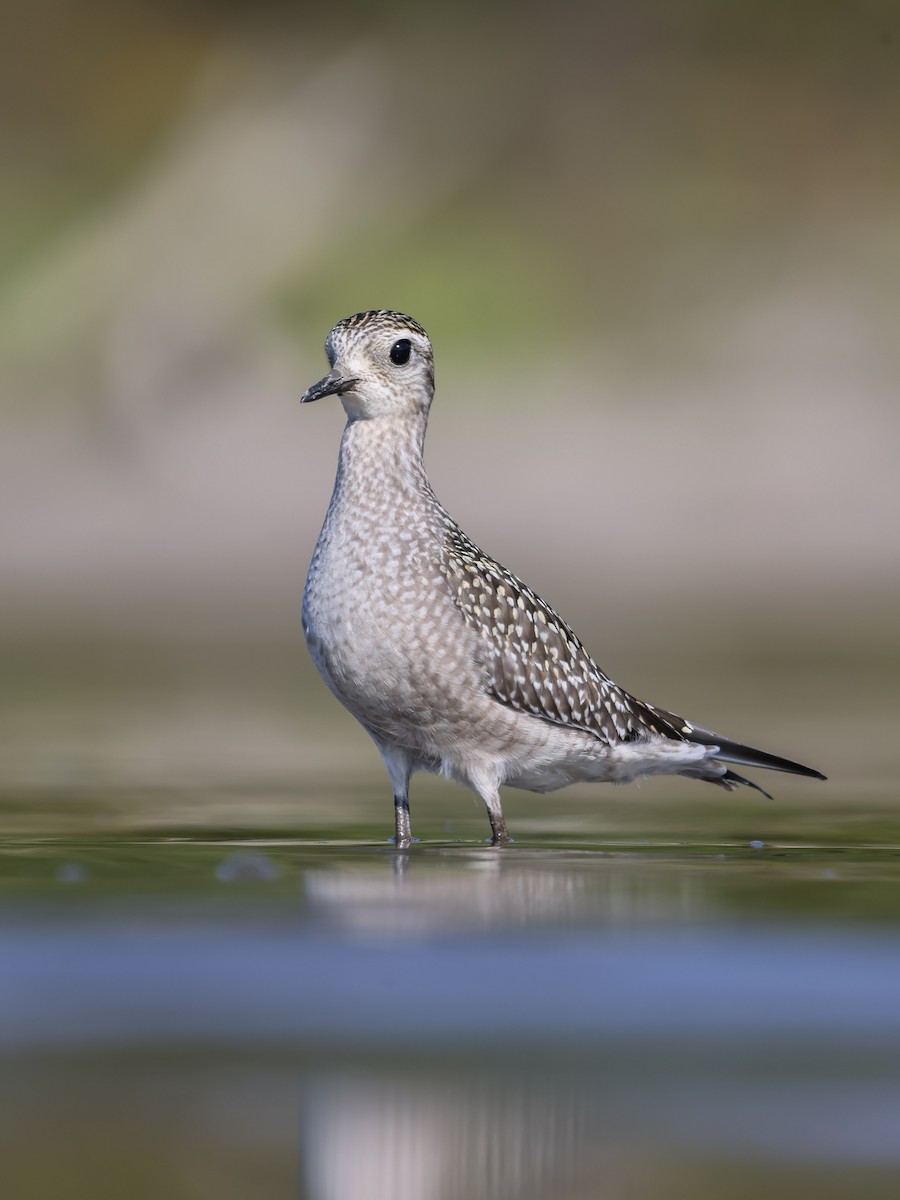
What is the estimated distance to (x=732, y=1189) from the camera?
5.73m

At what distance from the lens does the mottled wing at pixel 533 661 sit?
10.9 meters

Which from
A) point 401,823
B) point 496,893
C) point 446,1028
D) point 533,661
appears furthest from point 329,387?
point 446,1028

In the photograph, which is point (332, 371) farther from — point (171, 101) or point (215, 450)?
point (171, 101)

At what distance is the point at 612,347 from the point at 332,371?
26.3 m

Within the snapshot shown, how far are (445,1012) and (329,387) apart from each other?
13.4 feet

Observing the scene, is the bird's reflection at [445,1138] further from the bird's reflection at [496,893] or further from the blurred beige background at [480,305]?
the blurred beige background at [480,305]

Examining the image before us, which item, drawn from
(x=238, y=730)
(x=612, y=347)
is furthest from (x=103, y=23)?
(x=238, y=730)

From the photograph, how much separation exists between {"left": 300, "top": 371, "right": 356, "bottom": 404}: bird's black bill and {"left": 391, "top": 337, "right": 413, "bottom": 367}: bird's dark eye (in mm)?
250

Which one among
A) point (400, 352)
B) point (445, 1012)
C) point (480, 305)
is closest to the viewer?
point (445, 1012)

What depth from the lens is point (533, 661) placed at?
440 inches

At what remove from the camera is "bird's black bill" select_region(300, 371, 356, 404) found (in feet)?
35.0

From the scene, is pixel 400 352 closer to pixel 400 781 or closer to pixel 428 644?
pixel 428 644

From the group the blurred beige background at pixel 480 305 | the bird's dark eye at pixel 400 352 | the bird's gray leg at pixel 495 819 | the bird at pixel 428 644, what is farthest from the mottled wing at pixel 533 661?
the blurred beige background at pixel 480 305

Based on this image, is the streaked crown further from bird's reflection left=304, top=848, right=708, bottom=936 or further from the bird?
bird's reflection left=304, top=848, right=708, bottom=936
